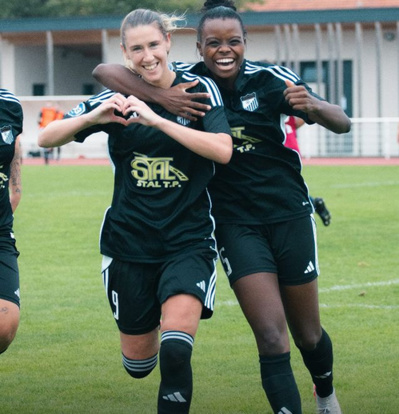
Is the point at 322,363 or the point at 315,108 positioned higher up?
the point at 315,108

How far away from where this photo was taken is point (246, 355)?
7195 millimetres

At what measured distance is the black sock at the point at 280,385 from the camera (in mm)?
4859

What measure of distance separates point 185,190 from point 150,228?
0.25 m

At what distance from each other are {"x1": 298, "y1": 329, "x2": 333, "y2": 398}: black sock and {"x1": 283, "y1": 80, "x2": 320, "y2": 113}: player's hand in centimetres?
124

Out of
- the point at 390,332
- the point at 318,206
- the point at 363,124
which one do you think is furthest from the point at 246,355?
the point at 363,124

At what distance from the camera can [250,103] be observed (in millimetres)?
5270

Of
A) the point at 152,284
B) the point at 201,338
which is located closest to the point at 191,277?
the point at 152,284

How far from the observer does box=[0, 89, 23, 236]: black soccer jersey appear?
18.6 feet

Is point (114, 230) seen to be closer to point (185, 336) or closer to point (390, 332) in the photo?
point (185, 336)

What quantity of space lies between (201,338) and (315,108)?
3041mm

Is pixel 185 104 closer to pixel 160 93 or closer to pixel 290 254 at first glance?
pixel 160 93

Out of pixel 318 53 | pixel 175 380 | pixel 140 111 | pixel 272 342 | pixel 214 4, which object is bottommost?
pixel 175 380

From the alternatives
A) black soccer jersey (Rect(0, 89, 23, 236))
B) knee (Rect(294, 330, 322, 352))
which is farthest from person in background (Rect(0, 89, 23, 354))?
knee (Rect(294, 330, 322, 352))

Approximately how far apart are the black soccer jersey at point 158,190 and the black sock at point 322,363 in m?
0.91
